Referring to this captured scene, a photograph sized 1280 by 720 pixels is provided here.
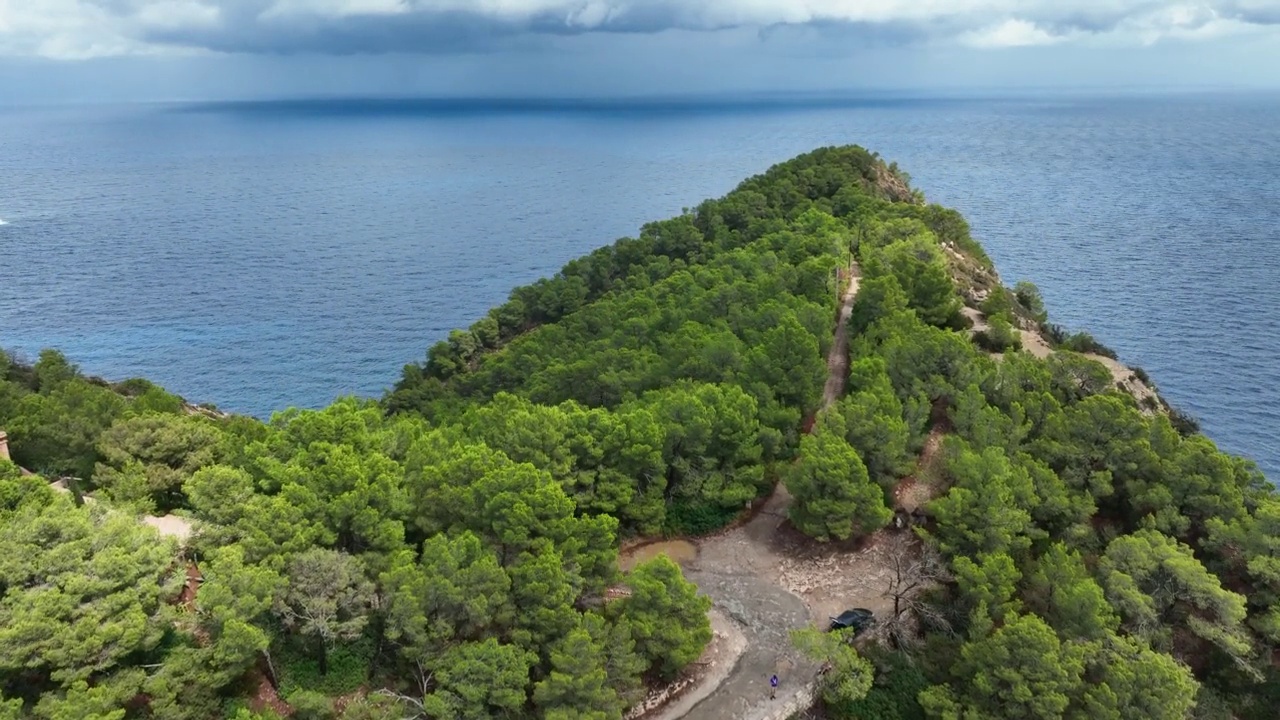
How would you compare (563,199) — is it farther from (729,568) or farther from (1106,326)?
(729,568)

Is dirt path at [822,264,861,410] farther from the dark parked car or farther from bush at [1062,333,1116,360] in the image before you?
bush at [1062,333,1116,360]

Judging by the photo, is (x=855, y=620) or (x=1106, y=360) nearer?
(x=855, y=620)

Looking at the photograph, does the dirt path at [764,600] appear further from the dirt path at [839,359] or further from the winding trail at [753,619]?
the dirt path at [839,359]

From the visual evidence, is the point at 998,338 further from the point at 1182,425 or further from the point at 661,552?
the point at 661,552

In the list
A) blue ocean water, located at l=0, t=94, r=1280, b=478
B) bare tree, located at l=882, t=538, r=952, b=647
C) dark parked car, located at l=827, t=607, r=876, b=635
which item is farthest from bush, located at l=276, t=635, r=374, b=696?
blue ocean water, located at l=0, t=94, r=1280, b=478

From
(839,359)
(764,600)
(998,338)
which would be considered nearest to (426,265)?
(839,359)

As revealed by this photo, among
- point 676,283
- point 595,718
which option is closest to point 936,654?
point 595,718
